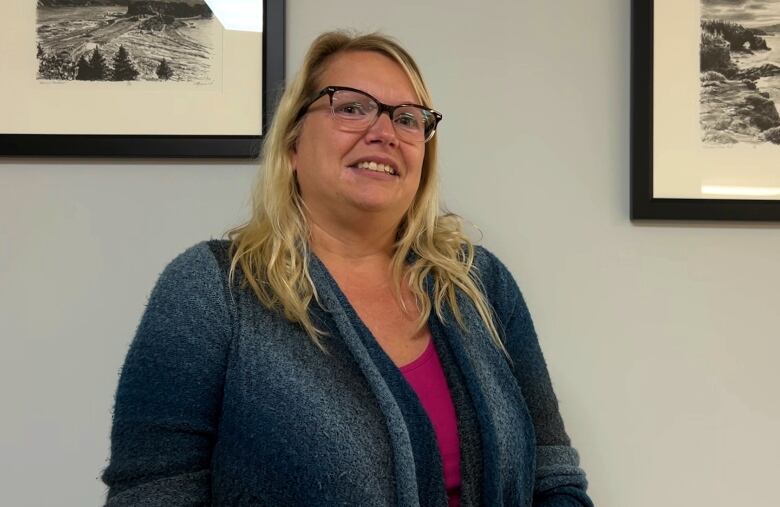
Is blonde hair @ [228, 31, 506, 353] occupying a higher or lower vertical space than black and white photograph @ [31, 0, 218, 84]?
lower

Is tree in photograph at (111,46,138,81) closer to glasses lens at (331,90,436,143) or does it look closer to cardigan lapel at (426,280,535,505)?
glasses lens at (331,90,436,143)

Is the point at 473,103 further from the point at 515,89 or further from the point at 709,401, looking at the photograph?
the point at 709,401

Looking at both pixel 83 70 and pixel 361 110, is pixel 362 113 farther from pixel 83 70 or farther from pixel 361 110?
pixel 83 70

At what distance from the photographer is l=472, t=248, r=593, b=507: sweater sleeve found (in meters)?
0.90

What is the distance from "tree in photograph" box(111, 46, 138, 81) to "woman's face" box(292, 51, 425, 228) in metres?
0.39

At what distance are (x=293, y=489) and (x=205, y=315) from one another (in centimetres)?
25

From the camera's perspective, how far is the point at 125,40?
1068mm

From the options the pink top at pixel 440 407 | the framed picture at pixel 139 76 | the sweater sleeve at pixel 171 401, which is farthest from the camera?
the framed picture at pixel 139 76

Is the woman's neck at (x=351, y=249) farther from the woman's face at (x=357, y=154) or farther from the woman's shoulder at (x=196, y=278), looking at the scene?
the woman's shoulder at (x=196, y=278)

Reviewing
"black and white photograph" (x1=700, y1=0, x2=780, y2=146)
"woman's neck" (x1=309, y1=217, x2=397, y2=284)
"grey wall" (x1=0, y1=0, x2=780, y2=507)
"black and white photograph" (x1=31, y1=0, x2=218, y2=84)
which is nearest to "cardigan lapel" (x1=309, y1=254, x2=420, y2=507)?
"woman's neck" (x1=309, y1=217, x2=397, y2=284)

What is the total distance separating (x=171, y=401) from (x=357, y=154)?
1.42 ft

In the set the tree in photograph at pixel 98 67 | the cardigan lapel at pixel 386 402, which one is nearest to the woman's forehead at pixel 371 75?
Result: the cardigan lapel at pixel 386 402

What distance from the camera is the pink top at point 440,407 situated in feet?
2.68

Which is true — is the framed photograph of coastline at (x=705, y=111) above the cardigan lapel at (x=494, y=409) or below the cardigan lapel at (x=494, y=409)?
above
